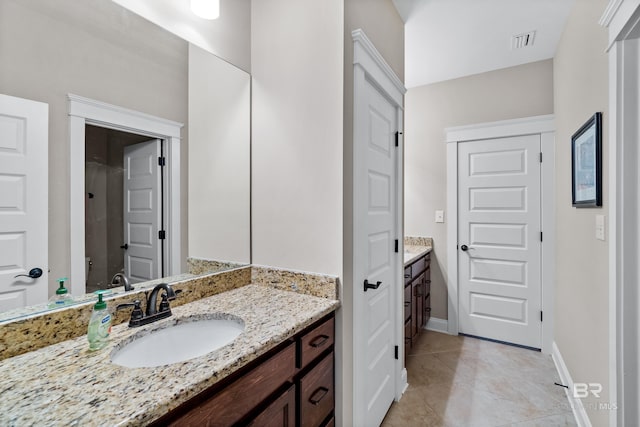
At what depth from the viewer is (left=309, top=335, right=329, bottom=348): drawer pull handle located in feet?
4.16

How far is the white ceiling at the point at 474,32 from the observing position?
81.7 inches

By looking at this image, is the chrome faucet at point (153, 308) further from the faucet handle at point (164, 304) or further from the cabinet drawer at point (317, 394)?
the cabinet drawer at point (317, 394)

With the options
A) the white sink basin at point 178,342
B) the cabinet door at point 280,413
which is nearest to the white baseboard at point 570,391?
the cabinet door at point 280,413

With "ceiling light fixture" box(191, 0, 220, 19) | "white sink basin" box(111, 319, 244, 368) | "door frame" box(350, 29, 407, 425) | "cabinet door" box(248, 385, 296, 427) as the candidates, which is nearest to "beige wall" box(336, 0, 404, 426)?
"door frame" box(350, 29, 407, 425)

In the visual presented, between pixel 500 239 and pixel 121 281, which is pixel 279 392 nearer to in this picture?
pixel 121 281

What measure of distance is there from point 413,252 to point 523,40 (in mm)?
1982

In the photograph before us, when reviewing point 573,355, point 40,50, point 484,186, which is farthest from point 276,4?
point 573,355

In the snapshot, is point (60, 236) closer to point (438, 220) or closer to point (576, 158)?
point (576, 158)

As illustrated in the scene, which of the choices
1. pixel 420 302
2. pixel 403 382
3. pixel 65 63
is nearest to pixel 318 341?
pixel 403 382

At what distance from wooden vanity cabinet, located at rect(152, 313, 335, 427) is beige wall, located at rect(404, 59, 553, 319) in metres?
2.20

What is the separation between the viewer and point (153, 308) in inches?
46.6

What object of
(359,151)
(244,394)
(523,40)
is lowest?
(244,394)

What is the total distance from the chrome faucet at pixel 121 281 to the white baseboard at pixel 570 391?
245 centimetres

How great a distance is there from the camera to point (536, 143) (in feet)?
9.14
